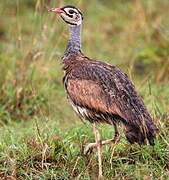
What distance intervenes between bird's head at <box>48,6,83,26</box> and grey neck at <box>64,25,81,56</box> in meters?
0.05

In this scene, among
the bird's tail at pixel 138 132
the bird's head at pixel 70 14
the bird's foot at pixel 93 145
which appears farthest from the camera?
the bird's head at pixel 70 14

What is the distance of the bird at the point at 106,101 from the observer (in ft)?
15.8

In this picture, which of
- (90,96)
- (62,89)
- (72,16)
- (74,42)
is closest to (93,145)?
(90,96)

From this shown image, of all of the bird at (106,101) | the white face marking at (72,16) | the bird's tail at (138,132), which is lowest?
the bird's tail at (138,132)

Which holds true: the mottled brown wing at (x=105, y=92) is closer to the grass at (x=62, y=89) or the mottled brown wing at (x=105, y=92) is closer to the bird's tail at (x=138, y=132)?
the bird's tail at (x=138, y=132)

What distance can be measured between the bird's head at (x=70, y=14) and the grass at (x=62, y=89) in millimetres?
760

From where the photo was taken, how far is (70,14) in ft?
17.8

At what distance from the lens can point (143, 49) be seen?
8.87 m

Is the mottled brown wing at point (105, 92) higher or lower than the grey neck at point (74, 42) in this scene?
lower

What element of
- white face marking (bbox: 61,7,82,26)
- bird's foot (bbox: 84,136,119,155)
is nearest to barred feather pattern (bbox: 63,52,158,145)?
bird's foot (bbox: 84,136,119,155)

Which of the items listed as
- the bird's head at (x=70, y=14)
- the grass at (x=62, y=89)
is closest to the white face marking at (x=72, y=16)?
the bird's head at (x=70, y=14)

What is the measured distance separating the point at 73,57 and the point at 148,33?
13.1ft

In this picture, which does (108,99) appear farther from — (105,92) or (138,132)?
(138,132)

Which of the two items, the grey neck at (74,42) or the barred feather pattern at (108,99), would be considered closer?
the barred feather pattern at (108,99)
